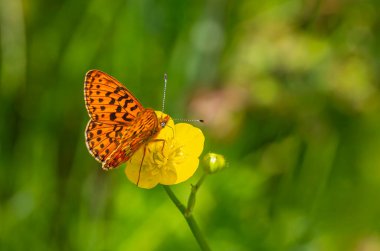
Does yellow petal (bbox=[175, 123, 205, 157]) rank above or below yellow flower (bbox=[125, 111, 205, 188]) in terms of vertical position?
above

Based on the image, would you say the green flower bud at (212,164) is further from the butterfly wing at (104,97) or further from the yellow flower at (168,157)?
the butterfly wing at (104,97)

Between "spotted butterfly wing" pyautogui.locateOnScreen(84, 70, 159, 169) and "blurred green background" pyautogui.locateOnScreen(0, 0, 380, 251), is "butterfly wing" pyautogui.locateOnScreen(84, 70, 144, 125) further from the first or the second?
"blurred green background" pyautogui.locateOnScreen(0, 0, 380, 251)

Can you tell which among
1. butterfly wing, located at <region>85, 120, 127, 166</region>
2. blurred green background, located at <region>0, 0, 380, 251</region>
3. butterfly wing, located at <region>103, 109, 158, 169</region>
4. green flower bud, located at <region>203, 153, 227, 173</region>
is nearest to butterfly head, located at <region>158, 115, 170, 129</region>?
butterfly wing, located at <region>103, 109, 158, 169</region>

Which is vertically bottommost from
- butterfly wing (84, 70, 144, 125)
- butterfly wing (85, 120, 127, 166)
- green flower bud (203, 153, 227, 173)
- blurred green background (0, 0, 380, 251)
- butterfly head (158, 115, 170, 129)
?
blurred green background (0, 0, 380, 251)

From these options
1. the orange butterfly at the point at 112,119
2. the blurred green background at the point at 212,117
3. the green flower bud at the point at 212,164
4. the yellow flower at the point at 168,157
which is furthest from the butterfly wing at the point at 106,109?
the blurred green background at the point at 212,117

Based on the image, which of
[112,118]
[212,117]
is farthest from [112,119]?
[212,117]

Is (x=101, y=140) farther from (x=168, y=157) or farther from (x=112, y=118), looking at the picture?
(x=168, y=157)

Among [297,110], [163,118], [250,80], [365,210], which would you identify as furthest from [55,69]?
[365,210]

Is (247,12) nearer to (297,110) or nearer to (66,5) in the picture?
(297,110)
